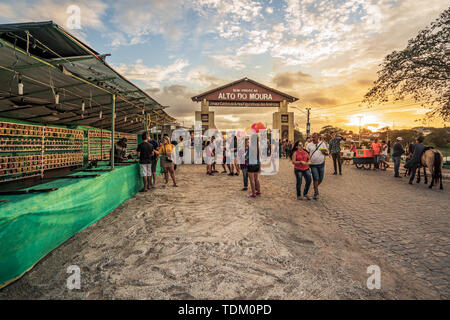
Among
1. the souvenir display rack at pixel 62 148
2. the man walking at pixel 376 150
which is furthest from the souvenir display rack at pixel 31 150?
the man walking at pixel 376 150

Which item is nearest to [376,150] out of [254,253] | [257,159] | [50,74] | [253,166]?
[257,159]

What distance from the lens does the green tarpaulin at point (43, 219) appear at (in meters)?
2.55

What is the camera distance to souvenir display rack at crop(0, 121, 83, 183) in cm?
710

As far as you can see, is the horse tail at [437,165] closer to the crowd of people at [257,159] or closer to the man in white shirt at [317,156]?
the crowd of people at [257,159]

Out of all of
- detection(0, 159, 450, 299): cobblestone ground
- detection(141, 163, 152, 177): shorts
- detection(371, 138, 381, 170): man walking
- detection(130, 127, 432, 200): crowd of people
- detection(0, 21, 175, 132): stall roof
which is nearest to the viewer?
detection(0, 159, 450, 299): cobblestone ground

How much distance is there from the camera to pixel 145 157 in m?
7.51

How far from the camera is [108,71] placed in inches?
248

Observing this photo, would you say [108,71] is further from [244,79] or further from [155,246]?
[244,79]

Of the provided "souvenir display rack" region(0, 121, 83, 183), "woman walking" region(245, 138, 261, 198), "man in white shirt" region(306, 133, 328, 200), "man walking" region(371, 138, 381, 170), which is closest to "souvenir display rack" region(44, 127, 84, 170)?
"souvenir display rack" region(0, 121, 83, 183)

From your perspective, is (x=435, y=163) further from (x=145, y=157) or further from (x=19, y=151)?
(x=19, y=151)

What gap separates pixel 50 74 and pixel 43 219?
4.97m

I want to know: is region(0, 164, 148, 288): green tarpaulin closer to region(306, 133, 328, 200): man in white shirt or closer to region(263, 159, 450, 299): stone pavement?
region(263, 159, 450, 299): stone pavement

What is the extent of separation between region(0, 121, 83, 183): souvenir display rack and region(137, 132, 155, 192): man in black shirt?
3.06 m

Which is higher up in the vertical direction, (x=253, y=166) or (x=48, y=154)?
(x=48, y=154)
